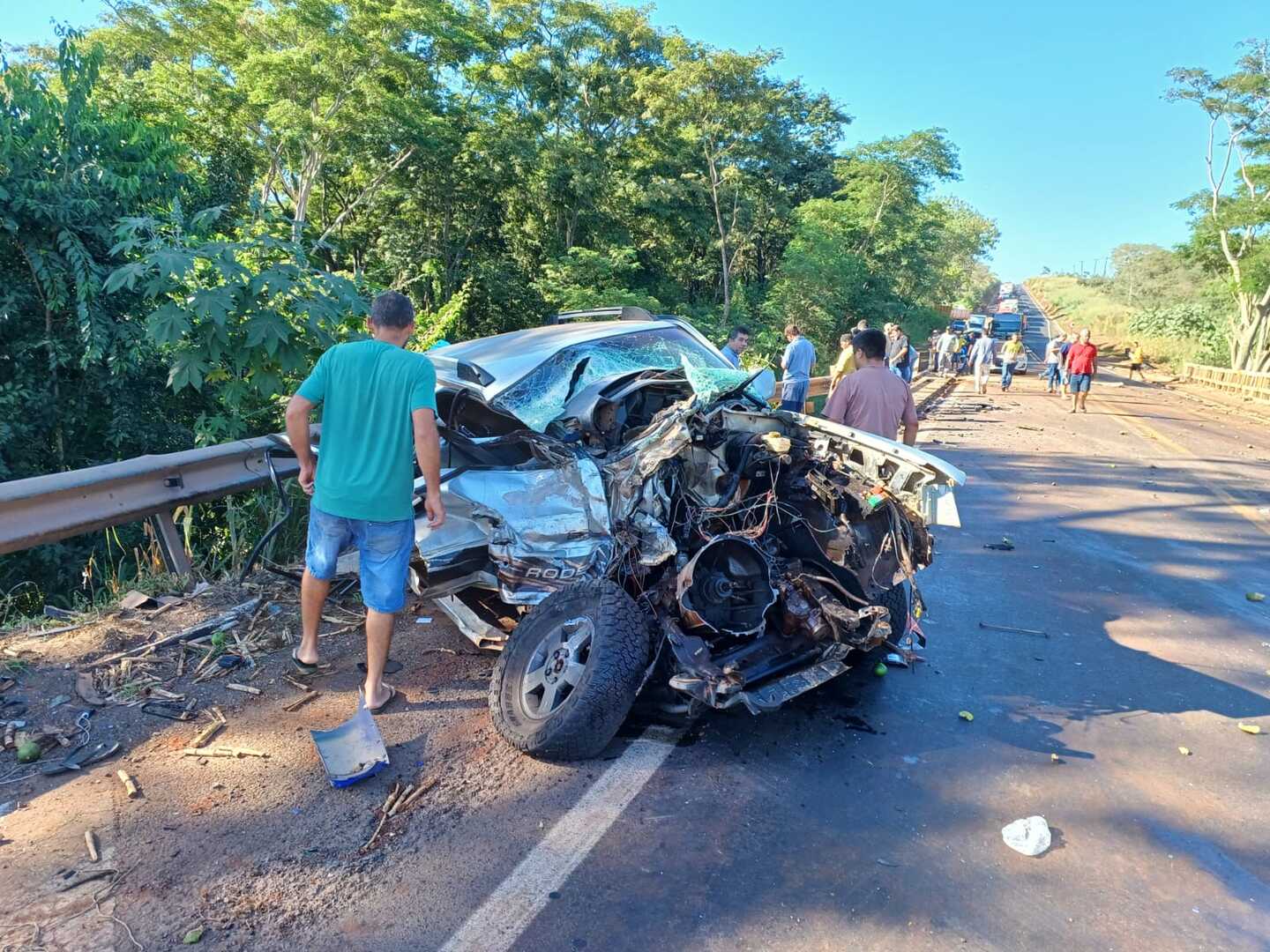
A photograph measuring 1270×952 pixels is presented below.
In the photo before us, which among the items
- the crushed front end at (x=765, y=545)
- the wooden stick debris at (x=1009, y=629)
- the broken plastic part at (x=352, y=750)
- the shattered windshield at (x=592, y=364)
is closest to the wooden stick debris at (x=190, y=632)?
the broken plastic part at (x=352, y=750)

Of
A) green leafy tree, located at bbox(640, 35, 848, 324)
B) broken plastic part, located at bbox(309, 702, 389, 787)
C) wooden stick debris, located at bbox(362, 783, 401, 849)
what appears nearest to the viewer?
wooden stick debris, located at bbox(362, 783, 401, 849)

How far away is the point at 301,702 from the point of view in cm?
358

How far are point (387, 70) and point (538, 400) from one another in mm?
19449

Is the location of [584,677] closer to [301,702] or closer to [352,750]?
[352,750]

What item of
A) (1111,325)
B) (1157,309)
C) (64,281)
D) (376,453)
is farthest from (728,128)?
(1111,325)

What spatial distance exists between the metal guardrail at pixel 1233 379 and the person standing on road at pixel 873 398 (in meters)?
24.2

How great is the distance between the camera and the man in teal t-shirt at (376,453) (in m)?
3.40

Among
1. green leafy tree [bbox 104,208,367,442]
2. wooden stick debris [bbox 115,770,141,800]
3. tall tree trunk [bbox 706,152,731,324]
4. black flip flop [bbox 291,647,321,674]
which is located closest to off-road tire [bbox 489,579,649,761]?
black flip flop [bbox 291,647,321,674]

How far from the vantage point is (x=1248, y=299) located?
31.5m

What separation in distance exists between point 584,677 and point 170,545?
10.2 feet

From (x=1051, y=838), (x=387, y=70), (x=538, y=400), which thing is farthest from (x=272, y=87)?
(x=1051, y=838)

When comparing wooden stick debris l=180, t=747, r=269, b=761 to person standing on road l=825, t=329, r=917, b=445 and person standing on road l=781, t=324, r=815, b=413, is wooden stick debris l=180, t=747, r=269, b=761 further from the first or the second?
person standing on road l=781, t=324, r=815, b=413

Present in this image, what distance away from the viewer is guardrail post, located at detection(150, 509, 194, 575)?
4.65 m

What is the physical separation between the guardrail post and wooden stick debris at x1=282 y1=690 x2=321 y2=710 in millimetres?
1683
